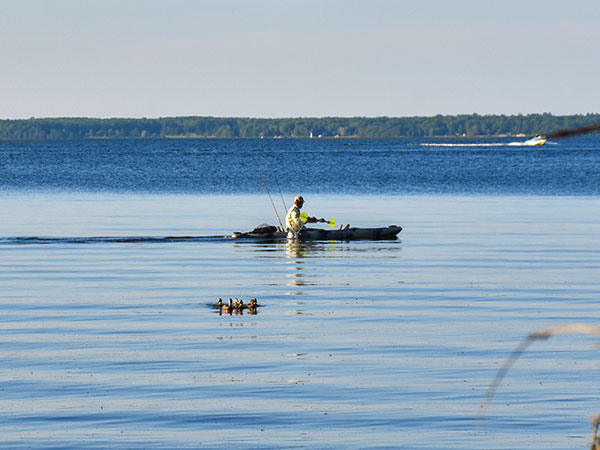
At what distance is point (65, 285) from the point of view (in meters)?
22.5

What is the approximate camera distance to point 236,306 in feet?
61.9

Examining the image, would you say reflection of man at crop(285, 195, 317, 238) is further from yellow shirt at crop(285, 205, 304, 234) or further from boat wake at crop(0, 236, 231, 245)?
boat wake at crop(0, 236, 231, 245)

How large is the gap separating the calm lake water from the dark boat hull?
0.26 meters

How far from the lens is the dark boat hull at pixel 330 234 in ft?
105

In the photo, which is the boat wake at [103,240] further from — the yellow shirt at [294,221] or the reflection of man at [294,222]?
the yellow shirt at [294,221]

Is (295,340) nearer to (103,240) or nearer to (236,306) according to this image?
(236,306)

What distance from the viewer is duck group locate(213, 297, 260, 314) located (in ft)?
61.5

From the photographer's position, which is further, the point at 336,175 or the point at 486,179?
the point at 336,175

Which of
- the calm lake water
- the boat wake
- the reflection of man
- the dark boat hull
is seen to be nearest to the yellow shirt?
the reflection of man

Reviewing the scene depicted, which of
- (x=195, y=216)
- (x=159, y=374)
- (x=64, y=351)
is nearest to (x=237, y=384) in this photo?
(x=159, y=374)

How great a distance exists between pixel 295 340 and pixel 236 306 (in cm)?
309

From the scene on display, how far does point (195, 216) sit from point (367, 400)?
3339 cm

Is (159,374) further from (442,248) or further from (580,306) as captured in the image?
(442,248)

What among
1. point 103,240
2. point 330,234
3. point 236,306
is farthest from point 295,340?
point 103,240
